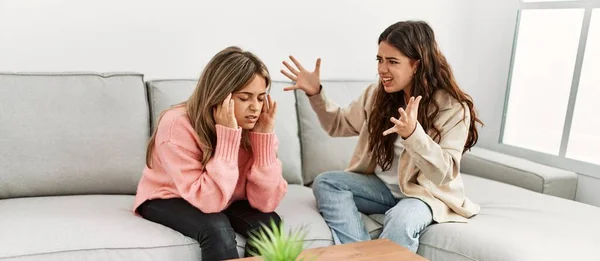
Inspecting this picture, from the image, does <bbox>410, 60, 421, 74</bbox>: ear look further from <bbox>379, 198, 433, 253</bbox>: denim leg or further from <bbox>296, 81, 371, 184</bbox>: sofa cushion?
<bbox>296, 81, 371, 184</bbox>: sofa cushion

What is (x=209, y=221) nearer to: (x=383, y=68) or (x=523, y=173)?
(x=383, y=68)

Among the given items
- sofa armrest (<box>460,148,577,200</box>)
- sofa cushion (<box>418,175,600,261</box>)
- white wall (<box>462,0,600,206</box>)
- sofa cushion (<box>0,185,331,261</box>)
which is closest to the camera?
sofa cushion (<box>0,185,331,261</box>)

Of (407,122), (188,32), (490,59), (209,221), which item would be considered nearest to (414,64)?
(407,122)

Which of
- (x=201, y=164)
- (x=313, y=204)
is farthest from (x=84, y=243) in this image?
(x=313, y=204)

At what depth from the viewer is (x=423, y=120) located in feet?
6.16

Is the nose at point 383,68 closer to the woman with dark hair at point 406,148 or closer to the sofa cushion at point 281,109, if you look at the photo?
the woman with dark hair at point 406,148

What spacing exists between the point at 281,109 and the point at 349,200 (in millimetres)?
574

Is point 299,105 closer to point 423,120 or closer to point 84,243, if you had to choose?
point 423,120

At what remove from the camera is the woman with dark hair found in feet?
5.66

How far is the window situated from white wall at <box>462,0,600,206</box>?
4cm

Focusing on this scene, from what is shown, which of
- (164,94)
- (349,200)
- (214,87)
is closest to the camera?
(214,87)

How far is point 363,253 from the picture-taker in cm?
137

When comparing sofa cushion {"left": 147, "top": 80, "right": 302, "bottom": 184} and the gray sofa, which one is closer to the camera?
the gray sofa

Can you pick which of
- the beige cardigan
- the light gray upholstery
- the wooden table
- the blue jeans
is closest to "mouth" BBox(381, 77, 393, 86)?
the beige cardigan
